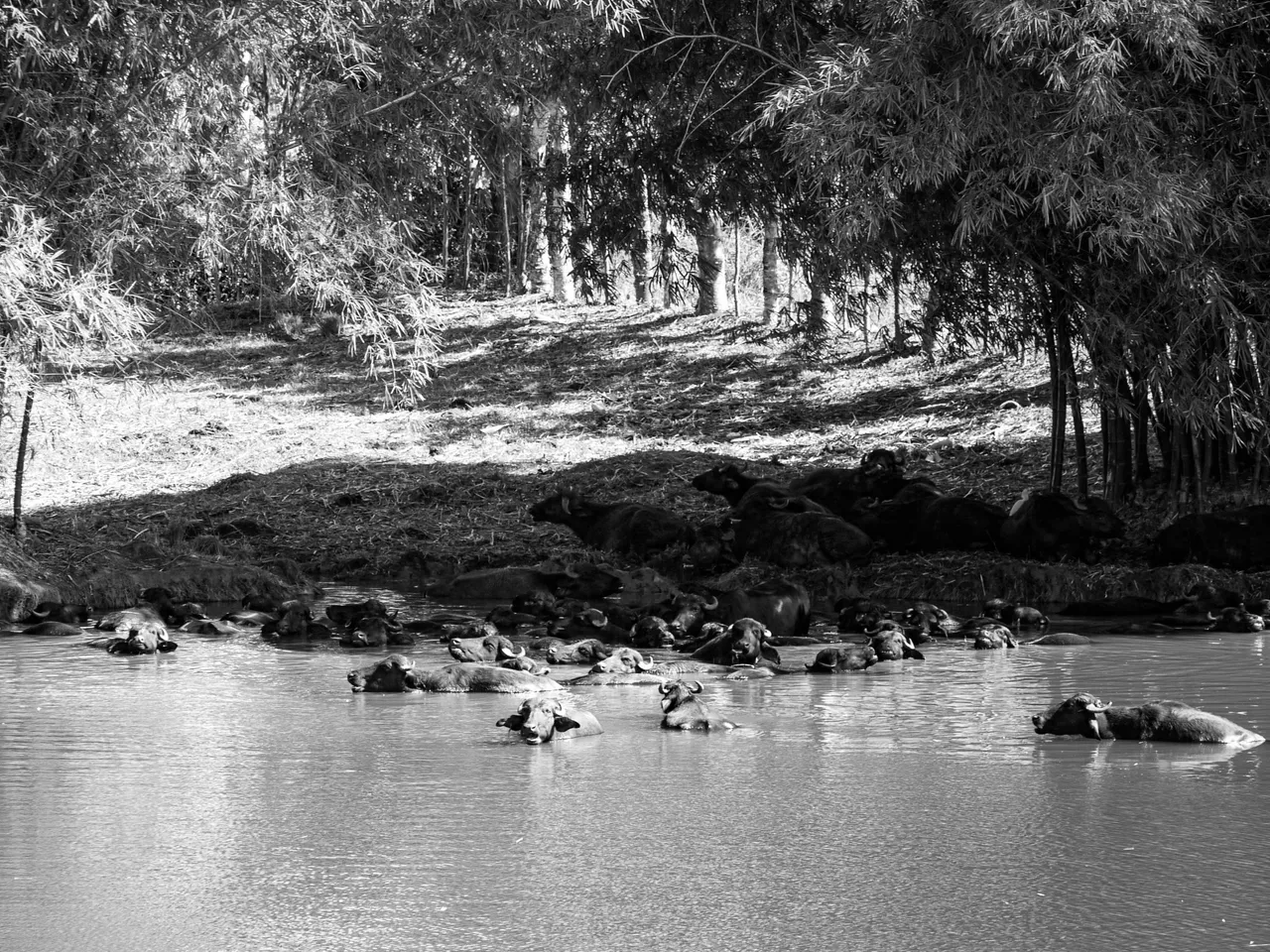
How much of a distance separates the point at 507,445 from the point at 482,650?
418 inches

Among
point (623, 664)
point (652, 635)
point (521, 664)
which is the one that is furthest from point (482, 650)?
point (652, 635)

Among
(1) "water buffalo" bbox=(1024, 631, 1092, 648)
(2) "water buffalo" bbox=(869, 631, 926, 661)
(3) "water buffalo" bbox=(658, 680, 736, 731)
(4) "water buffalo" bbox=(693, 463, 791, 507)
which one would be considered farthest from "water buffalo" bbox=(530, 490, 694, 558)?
(3) "water buffalo" bbox=(658, 680, 736, 731)

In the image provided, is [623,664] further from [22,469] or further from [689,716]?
[22,469]

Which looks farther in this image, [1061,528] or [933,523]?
Answer: [933,523]

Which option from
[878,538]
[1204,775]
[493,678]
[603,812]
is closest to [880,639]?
[493,678]

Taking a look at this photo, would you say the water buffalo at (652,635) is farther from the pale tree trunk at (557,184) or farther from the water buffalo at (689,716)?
the pale tree trunk at (557,184)

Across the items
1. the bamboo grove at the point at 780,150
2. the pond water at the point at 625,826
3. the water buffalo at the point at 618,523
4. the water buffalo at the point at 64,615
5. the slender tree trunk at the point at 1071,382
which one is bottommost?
the pond water at the point at 625,826

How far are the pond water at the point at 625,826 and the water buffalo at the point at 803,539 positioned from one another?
519 cm

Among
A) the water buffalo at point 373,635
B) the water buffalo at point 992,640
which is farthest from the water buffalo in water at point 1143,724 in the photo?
the water buffalo at point 373,635

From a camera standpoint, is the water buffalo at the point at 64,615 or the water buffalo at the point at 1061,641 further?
the water buffalo at the point at 64,615

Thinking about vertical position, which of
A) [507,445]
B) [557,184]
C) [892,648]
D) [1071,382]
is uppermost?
[557,184]

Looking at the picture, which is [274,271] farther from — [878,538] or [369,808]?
[369,808]

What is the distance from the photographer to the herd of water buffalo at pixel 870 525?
11.1 metres

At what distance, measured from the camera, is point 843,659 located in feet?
25.8
